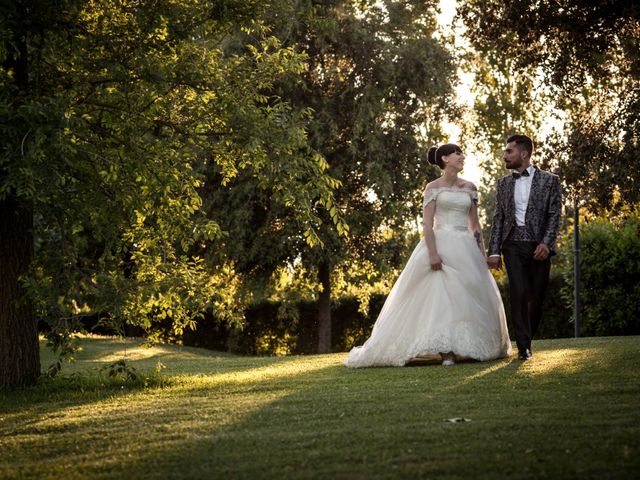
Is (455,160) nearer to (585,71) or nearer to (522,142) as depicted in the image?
(522,142)

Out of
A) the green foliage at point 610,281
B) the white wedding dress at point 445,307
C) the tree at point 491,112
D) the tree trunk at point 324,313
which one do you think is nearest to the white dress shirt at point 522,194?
the white wedding dress at point 445,307

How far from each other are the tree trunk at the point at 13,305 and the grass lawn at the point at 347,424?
319 mm

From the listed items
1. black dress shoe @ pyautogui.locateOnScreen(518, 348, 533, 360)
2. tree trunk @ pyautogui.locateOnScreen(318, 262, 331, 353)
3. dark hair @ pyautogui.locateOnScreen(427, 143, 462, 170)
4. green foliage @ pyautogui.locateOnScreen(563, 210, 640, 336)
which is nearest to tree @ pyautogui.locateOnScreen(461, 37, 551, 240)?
green foliage @ pyautogui.locateOnScreen(563, 210, 640, 336)

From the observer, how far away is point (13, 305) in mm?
9891

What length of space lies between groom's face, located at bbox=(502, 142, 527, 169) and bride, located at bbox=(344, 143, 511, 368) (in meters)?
0.80

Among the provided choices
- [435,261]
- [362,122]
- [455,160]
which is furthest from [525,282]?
[362,122]

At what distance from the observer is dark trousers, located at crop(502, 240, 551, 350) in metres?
9.85

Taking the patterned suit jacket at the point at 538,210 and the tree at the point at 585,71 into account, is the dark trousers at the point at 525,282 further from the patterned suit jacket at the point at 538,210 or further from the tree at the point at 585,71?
the tree at the point at 585,71

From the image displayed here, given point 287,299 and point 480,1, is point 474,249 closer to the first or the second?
point 480,1

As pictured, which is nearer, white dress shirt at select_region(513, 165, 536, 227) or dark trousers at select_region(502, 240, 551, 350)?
dark trousers at select_region(502, 240, 551, 350)

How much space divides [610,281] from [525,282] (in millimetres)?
12711

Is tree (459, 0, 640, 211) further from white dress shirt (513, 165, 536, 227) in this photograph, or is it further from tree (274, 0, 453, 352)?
tree (274, 0, 453, 352)

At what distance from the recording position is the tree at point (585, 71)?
12172 millimetres

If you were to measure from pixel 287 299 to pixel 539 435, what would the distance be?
18.5m
